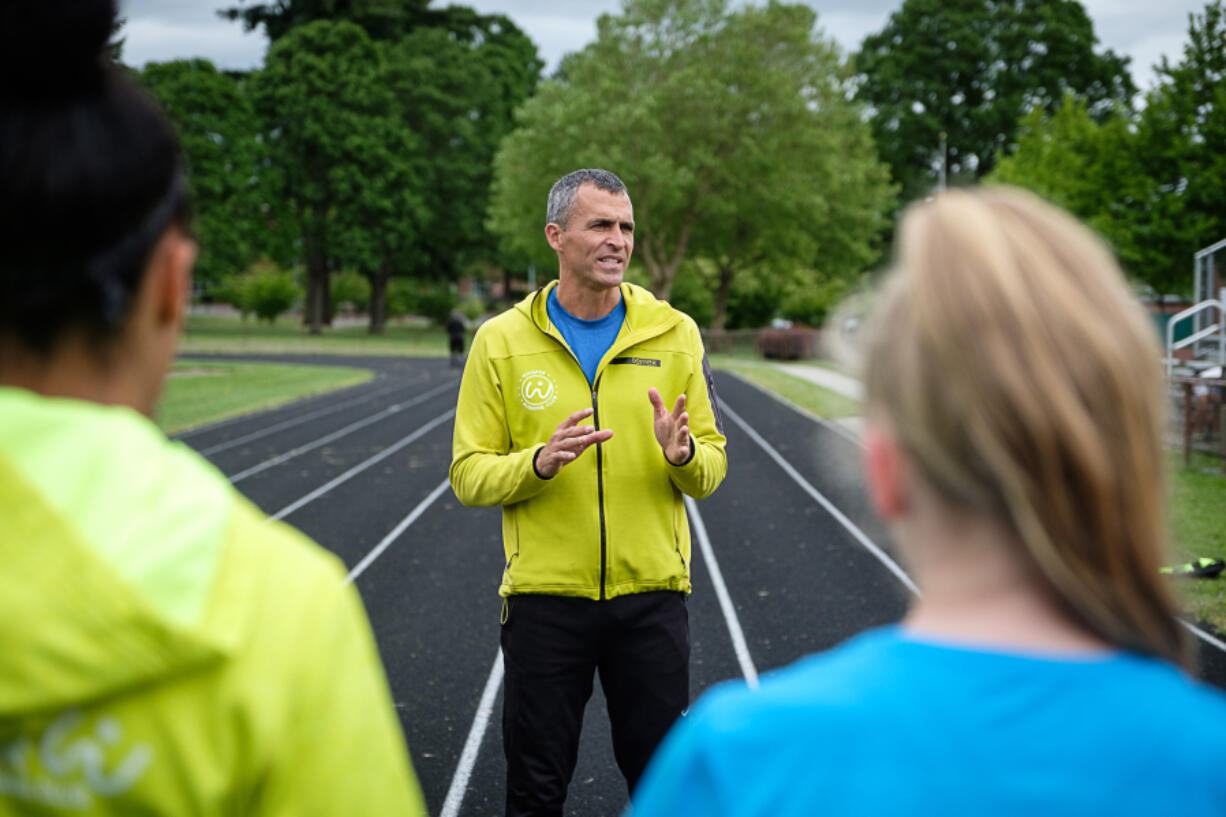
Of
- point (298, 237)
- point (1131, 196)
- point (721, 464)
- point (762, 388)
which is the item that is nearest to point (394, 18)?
point (298, 237)

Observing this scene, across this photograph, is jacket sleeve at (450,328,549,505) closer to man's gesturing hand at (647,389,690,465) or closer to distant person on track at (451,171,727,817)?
distant person on track at (451,171,727,817)

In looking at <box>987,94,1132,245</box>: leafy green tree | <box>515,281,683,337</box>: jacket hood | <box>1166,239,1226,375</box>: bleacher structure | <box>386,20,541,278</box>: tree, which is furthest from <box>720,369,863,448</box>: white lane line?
<box>386,20,541,278</box>: tree

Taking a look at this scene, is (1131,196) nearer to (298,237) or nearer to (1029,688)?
(1029,688)

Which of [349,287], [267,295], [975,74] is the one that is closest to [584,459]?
[267,295]

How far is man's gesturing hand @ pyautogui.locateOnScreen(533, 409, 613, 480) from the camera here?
2.68 m

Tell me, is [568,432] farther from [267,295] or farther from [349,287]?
[349,287]

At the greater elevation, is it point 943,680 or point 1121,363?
point 1121,363

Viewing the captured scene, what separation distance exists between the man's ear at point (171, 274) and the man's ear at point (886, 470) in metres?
0.69

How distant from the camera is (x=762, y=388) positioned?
24.8 m

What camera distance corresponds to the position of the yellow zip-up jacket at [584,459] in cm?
291

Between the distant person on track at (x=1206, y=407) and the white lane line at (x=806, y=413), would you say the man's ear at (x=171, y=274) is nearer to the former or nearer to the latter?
the white lane line at (x=806, y=413)

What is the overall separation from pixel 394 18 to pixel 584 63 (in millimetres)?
16895

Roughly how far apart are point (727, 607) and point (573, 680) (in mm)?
3986

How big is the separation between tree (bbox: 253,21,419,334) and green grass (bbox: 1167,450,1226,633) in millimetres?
40990
